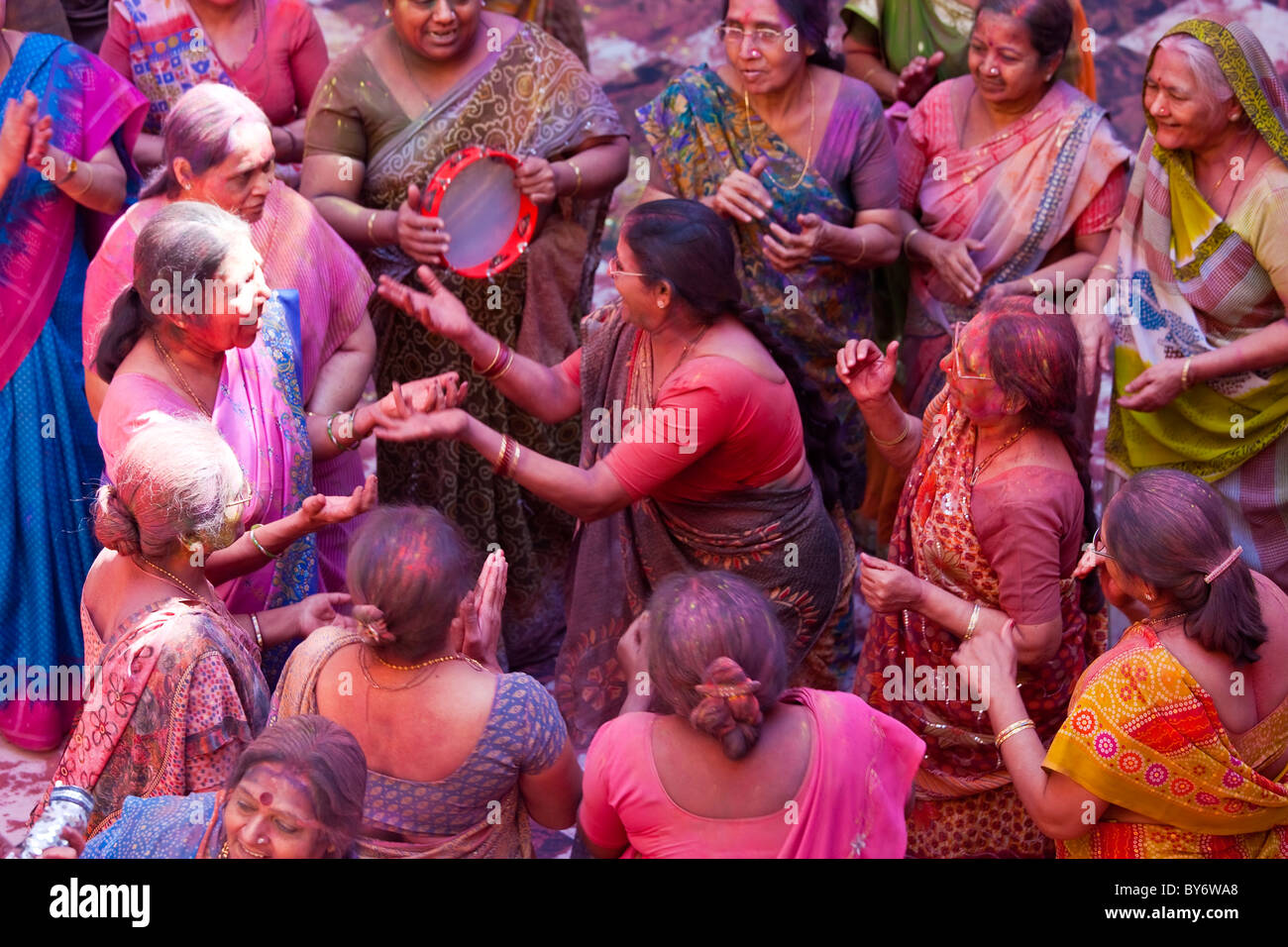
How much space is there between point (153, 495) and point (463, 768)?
2.73 ft

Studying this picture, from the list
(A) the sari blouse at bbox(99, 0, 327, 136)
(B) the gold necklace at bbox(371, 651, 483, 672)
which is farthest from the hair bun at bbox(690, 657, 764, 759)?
(A) the sari blouse at bbox(99, 0, 327, 136)

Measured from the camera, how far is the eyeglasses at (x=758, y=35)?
4523 millimetres

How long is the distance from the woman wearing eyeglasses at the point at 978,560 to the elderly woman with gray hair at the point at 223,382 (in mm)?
1128

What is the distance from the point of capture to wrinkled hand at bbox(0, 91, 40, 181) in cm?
437

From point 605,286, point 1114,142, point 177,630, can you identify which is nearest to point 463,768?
point 177,630

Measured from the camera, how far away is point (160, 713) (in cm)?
302

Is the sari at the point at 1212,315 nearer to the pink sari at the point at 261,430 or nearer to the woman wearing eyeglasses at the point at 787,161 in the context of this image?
the woman wearing eyeglasses at the point at 787,161

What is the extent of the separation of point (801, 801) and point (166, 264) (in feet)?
6.01

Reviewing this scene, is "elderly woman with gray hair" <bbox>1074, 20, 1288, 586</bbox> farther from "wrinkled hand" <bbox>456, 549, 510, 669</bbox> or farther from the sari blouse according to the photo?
the sari blouse

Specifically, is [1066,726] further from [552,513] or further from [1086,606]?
[552,513]

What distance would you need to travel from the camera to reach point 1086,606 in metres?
3.71

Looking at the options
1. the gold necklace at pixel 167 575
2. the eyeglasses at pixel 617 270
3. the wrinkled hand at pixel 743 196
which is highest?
→ the eyeglasses at pixel 617 270

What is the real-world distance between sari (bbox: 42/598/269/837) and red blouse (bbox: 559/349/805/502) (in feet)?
3.47

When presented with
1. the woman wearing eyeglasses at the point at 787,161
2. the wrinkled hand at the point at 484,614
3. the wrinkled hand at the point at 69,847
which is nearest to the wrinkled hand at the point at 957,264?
the woman wearing eyeglasses at the point at 787,161
